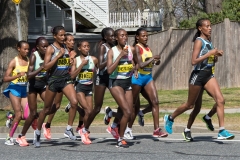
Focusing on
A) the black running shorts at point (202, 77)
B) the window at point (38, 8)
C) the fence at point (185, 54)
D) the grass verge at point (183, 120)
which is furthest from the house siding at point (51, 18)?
the black running shorts at point (202, 77)

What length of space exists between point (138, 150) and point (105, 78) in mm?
1610

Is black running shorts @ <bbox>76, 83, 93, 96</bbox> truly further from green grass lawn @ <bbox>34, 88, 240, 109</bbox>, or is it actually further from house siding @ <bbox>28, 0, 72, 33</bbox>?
house siding @ <bbox>28, 0, 72, 33</bbox>

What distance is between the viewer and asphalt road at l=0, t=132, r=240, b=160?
9727 mm

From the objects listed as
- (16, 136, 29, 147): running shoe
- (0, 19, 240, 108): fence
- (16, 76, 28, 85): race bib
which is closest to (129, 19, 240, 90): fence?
(0, 19, 240, 108): fence

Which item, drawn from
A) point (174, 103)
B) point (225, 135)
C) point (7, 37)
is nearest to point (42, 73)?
point (225, 135)

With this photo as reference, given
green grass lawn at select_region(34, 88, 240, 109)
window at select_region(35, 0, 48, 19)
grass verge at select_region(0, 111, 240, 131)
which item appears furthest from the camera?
window at select_region(35, 0, 48, 19)

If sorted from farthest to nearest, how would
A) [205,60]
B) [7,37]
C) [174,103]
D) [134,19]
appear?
[134,19]
[7,37]
[174,103]
[205,60]

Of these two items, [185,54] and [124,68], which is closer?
[124,68]

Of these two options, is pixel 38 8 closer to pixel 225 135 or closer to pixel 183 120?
pixel 183 120

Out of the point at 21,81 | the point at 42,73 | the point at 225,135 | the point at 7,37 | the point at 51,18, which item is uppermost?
the point at 51,18

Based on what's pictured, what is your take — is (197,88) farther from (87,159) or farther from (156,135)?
(87,159)

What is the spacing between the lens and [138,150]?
34.4 ft

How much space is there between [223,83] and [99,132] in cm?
843

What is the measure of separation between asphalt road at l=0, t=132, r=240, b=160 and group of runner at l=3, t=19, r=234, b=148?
0.23m
